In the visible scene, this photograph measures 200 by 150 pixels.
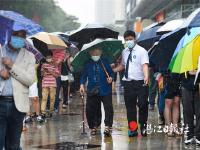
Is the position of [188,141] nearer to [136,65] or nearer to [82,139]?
[136,65]

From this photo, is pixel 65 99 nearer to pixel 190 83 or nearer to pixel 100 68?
pixel 100 68

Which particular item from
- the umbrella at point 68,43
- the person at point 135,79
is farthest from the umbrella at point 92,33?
the umbrella at point 68,43

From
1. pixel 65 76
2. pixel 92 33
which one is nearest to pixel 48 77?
pixel 92 33

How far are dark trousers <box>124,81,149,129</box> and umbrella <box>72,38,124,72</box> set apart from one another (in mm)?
823

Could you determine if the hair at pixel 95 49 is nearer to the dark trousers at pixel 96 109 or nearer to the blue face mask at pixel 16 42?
the dark trousers at pixel 96 109

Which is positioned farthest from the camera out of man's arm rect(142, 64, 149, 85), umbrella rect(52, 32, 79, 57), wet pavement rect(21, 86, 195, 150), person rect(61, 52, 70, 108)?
umbrella rect(52, 32, 79, 57)

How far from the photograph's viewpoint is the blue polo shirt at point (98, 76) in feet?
33.0

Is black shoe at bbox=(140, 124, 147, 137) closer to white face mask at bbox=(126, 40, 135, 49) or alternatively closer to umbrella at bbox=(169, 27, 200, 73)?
white face mask at bbox=(126, 40, 135, 49)

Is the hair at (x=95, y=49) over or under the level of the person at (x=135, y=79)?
over

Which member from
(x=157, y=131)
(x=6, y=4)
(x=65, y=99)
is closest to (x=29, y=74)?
(x=157, y=131)

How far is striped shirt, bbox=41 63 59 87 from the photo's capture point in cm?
1307

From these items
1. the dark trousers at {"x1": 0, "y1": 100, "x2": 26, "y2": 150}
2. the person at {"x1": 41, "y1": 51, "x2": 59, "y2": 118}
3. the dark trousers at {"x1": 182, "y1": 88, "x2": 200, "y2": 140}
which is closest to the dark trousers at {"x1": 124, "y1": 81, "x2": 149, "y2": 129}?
the dark trousers at {"x1": 182, "y1": 88, "x2": 200, "y2": 140}

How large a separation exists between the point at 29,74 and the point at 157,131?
494 centimetres

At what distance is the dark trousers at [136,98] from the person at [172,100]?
1.27ft
